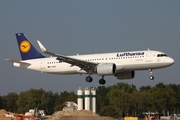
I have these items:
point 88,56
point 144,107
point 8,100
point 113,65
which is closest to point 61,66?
point 88,56

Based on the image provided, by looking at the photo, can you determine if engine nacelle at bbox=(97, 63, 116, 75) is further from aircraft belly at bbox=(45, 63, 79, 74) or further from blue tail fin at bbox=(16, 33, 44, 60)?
blue tail fin at bbox=(16, 33, 44, 60)

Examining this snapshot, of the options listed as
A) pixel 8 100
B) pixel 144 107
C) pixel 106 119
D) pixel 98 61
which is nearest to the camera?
pixel 106 119

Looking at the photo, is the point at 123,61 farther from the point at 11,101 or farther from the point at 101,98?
the point at 11,101

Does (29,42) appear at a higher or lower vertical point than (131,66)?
higher

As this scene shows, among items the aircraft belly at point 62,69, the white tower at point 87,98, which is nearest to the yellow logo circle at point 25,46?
the aircraft belly at point 62,69

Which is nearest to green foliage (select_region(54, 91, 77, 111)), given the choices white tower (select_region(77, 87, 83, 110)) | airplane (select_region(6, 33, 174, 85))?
white tower (select_region(77, 87, 83, 110))

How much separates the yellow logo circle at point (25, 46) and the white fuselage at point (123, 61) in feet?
20.0

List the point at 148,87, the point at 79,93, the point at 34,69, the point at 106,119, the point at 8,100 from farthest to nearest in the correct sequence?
the point at 148,87 < the point at 8,100 < the point at 79,93 < the point at 34,69 < the point at 106,119

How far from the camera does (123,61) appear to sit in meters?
70.8

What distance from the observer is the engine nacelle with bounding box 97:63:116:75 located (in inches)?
2789

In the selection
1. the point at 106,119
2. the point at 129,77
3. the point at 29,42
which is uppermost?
the point at 29,42

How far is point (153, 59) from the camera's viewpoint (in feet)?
228

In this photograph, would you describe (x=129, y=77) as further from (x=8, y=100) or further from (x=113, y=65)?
(x=8, y=100)

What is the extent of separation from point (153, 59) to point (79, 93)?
31.4m
